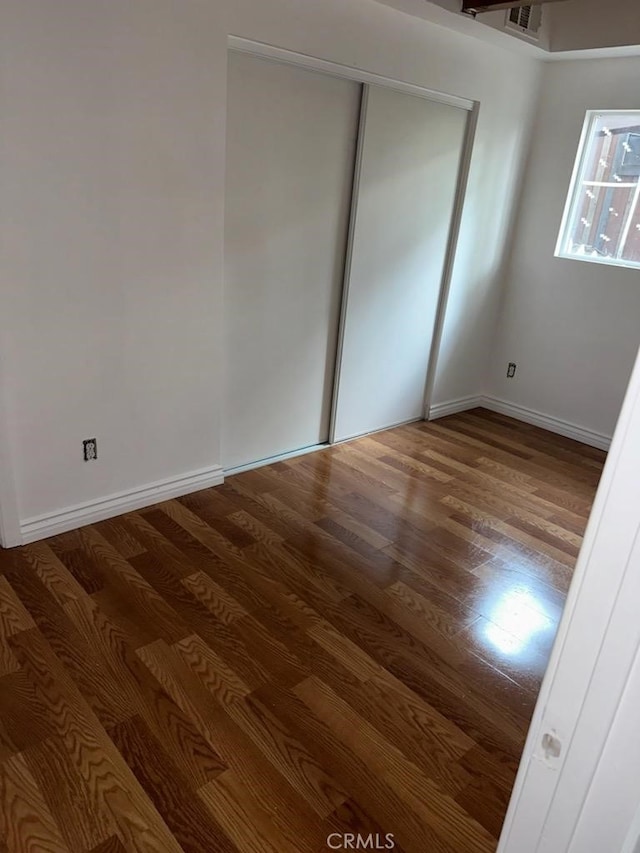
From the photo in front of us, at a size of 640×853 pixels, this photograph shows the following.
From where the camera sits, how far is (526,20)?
3.29 metres

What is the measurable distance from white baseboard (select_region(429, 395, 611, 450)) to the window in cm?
110

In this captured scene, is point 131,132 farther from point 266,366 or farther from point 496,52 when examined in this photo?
point 496,52

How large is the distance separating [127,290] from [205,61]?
951 mm

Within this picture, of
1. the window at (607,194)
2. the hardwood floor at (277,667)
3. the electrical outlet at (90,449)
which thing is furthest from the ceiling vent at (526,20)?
the electrical outlet at (90,449)

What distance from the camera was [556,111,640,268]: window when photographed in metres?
3.61

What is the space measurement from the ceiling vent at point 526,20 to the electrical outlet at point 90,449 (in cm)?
298

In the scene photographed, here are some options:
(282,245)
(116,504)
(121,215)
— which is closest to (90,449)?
(116,504)

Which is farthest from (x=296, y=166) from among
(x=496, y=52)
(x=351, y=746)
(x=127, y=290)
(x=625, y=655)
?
(x=625, y=655)

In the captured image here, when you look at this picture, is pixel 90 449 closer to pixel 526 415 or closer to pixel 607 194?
pixel 526 415

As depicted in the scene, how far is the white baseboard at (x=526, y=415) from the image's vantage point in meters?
4.07

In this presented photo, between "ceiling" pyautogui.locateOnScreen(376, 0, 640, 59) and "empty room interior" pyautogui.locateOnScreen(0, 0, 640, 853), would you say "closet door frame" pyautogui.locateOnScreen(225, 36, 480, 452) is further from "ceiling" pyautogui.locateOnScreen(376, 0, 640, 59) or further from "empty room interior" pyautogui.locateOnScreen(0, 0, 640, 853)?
"ceiling" pyautogui.locateOnScreen(376, 0, 640, 59)

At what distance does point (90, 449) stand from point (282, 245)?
4.43 ft

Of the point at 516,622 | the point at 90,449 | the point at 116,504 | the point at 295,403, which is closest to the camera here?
the point at 516,622

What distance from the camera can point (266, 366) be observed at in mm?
3197
